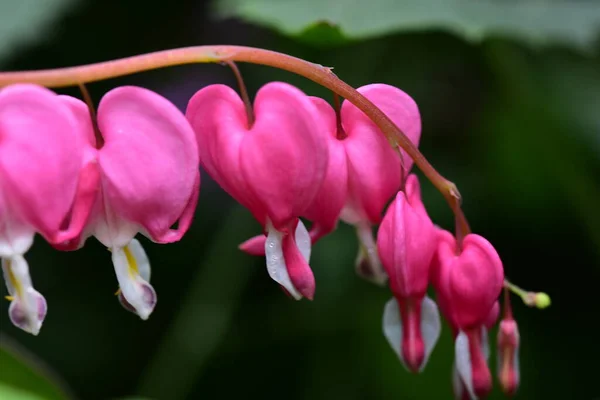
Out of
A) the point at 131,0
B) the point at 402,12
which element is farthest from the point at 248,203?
the point at 131,0

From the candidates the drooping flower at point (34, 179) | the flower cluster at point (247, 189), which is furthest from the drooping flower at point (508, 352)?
the drooping flower at point (34, 179)

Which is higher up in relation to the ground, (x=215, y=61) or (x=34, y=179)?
(x=215, y=61)

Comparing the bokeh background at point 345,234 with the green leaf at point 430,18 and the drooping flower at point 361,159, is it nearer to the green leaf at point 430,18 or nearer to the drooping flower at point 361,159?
the green leaf at point 430,18

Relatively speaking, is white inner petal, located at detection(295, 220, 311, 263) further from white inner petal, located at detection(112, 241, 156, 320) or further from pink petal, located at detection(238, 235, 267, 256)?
white inner petal, located at detection(112, 241, 156, 320)

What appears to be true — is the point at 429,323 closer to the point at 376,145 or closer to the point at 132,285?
the point at 376,145

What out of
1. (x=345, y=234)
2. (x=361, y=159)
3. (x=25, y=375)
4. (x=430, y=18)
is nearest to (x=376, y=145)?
(x=361, y=159)

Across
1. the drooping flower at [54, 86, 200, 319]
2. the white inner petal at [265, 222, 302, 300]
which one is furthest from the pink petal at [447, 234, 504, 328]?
the drooping flower at [54, 86, 200, 319]

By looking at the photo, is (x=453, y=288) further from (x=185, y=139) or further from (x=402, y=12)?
(x=402, y=12)
